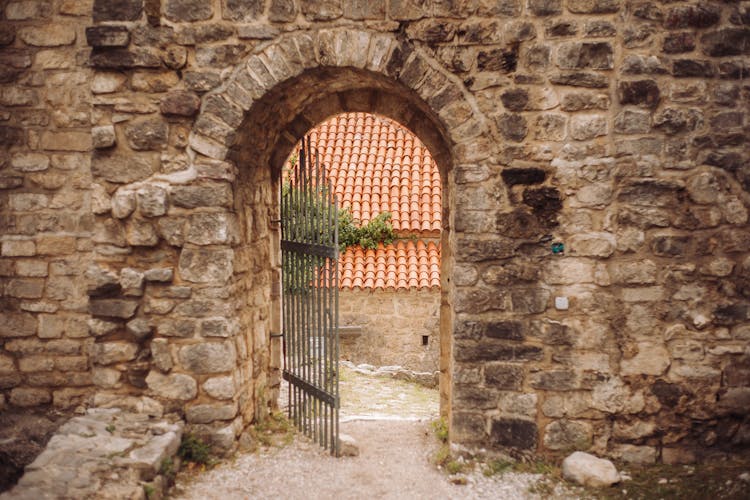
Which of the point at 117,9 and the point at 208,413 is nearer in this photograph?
the point at 117,9

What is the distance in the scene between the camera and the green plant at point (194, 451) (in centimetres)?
379

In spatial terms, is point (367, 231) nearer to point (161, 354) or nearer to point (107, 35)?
point (161, 354)

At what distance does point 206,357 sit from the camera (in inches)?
149

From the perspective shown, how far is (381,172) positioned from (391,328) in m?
2.95

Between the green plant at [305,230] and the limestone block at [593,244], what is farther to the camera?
the green plant at [305,230]

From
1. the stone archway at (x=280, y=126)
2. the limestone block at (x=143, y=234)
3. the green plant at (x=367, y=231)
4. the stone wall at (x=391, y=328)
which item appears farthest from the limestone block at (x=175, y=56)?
the stone wall at (x=391, y=328)

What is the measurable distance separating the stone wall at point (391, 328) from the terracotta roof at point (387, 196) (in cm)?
28

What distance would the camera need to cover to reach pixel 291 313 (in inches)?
185

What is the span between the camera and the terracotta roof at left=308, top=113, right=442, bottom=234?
9.74m

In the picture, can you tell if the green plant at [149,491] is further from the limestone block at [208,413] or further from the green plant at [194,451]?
the limestone block at [208,413]

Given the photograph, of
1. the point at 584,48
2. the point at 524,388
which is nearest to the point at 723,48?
the point at 584,48

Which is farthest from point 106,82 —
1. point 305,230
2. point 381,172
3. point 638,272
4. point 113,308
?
point 381,172

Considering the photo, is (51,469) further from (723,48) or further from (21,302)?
(723,48)

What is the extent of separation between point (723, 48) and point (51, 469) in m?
4.96
